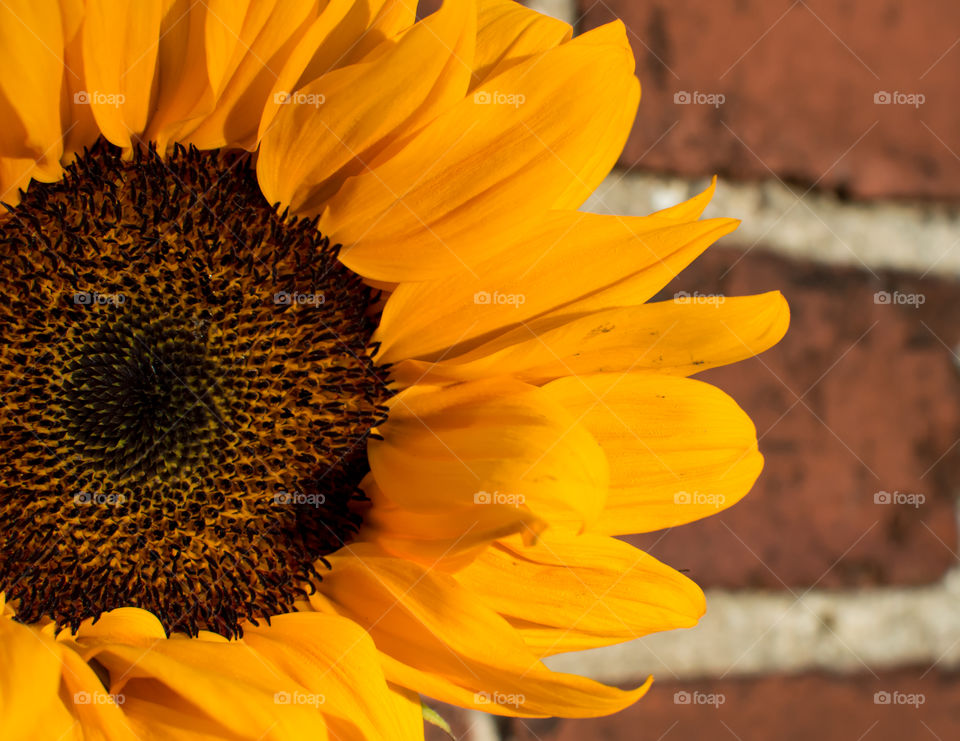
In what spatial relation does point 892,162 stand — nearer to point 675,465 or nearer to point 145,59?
point 675,465

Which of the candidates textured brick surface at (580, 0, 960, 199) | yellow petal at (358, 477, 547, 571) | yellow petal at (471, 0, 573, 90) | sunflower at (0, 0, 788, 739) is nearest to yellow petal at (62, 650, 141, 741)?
sunflower at (0, 0, 788, 739)

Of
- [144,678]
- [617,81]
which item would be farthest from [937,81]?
[144,678]

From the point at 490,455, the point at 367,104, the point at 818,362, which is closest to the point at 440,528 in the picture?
the point at 490,455

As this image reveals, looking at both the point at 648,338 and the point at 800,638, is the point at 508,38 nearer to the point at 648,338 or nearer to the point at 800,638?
the point at 648,338

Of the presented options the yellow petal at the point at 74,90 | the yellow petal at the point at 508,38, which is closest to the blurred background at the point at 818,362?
the yellow petal at the point at 508,38

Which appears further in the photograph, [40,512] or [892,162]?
[892,162]

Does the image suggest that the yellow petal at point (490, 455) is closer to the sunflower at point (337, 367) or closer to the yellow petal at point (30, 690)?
the sunflower at point (337, 367)
